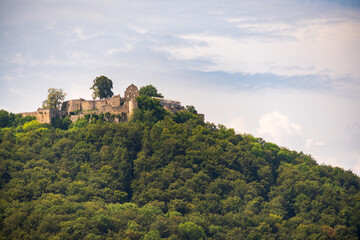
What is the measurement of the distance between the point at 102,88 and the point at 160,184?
20.7m

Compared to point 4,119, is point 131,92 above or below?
above

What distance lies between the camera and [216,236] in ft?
324

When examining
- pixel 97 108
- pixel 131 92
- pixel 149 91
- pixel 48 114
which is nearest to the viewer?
pixel 48 114

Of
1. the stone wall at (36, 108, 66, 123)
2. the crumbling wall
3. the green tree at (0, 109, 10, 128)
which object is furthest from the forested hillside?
the crumbling wall

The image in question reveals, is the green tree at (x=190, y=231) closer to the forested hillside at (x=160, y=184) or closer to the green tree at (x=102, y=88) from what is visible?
the forested hillside at (x=160, y=184)

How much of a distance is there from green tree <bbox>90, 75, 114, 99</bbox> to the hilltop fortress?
1.83m

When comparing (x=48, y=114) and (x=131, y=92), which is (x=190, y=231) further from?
(x=48, y=114)

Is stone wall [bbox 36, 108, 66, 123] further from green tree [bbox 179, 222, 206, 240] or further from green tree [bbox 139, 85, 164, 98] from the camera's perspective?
green tree [bbox 179, 222, 206, 240]

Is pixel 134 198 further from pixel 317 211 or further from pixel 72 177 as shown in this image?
pixel 317 211

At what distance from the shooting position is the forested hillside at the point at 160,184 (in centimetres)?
9650

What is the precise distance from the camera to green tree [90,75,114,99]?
393ft

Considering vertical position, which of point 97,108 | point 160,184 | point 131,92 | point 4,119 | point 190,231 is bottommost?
point 190,231

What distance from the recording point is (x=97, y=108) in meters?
118

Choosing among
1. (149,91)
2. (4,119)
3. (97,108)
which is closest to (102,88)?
(97,108)
